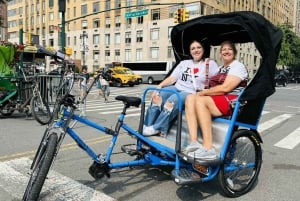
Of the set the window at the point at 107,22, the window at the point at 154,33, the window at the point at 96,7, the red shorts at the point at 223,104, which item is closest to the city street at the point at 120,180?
the red shorts at the point at 223,104

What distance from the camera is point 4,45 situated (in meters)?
10.6

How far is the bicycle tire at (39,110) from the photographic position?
8.83 metres

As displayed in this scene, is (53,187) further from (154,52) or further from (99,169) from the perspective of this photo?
(154,52)

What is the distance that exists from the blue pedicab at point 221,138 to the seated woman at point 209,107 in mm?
100

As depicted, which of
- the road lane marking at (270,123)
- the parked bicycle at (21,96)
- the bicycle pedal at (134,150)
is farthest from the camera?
the parked bicycle at (21,96)

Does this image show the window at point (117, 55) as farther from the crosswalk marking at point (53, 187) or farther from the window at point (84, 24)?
the crosswalk marking at point (53, 187)

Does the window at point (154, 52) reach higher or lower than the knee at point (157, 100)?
higher

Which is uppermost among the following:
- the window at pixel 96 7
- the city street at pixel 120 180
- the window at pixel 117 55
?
the window at pixel 96 7

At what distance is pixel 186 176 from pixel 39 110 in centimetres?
604

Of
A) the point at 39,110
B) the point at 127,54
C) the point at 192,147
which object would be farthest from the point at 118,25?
the point at 192,147

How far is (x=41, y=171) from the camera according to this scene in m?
3.40

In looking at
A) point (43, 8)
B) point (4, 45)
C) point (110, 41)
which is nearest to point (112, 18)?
point (110, 41)

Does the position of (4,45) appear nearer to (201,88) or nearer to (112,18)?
(201,88)

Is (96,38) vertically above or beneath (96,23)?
beneath
